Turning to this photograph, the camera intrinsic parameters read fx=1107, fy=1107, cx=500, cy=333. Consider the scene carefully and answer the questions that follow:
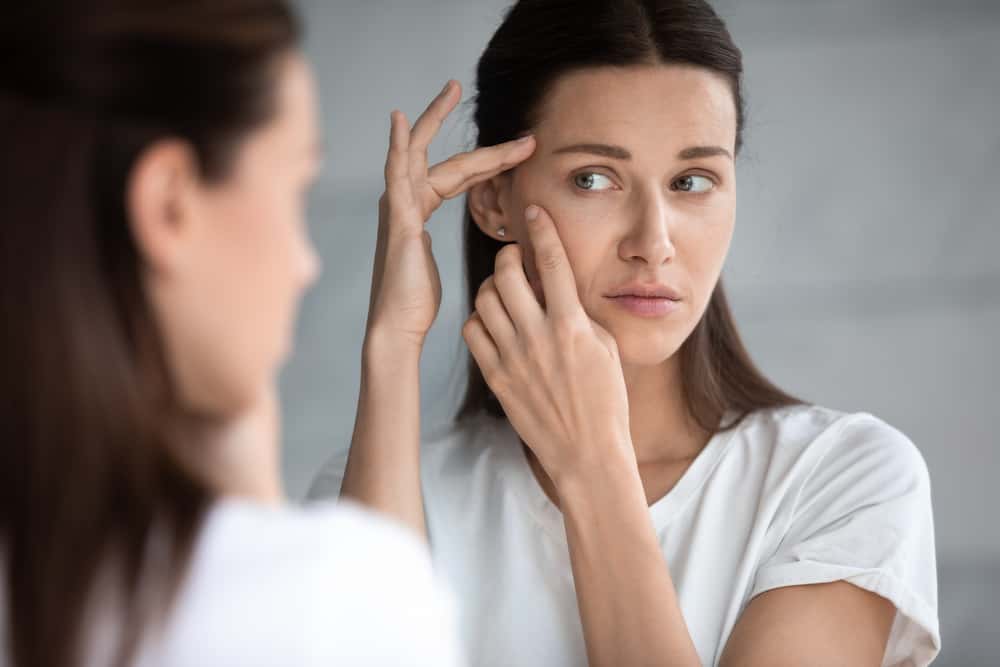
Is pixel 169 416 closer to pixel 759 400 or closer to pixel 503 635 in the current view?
pixel 503 635

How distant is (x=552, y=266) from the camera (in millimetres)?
1284

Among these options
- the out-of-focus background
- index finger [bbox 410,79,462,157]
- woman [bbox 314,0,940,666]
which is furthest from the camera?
the out-of-focus background

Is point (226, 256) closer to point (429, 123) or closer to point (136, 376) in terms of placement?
point (136, 376)

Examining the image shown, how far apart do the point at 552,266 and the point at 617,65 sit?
0.25 meters

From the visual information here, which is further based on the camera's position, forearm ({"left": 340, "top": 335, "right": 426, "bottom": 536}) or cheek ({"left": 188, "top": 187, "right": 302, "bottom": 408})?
forearm ({"left": 340, "top": 335, "right": 426, "bottom": 536})

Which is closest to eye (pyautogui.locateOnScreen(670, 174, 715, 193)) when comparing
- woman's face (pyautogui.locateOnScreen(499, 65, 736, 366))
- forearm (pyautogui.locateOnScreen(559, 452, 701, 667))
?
woman's face (pyautogui.locateOnScreen(499, 65, 736, 366))

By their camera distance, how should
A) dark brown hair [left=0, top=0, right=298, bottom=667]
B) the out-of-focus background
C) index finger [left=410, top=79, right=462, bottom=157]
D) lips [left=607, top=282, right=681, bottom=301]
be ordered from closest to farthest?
Result: dark brown hair [left=0, top=0, right=298, bottom=667]
lips [left=607, top=282, right=681, bottom=301]
index finger [left=410, top=79, right=462, bottom=157]
the out-of-focus background

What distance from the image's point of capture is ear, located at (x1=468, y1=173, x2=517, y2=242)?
56.7 inches

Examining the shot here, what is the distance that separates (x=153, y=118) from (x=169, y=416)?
0.49ft

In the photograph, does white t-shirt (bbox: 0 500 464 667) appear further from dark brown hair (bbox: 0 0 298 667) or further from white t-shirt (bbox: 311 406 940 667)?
white t-shirt (bbox: 311 406 940 667)

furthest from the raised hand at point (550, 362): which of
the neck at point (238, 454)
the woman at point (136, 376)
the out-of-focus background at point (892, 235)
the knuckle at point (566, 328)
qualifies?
the out-of-focus background at point (892, 235)

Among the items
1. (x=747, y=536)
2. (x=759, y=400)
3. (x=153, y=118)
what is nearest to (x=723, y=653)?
(x=747, y=536)

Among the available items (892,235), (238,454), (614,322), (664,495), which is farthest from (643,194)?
(892,235)

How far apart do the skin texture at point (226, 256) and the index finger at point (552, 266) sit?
674 millimetres
